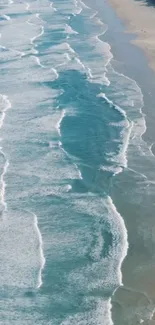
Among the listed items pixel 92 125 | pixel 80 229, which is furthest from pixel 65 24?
pixel 80 229

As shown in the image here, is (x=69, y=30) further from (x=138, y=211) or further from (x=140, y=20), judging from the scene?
(x=138, y=211)

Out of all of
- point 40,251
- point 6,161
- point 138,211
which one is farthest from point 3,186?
point 138,211

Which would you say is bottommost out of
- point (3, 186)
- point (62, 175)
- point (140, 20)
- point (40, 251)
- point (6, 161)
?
point (140, 20)

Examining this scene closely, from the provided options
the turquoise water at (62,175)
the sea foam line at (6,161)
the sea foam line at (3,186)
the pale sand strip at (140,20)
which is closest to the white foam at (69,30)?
the turquoise water at (62,175)

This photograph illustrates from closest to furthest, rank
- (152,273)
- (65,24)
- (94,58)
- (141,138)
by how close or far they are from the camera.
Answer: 1. (152,273)
2. (141,138)
3. (94,58)
4. (65,24)

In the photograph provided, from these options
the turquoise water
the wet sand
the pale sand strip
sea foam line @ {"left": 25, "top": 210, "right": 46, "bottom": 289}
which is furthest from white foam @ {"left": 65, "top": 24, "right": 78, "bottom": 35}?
sea foam line @ {"left": 25, "top": 210, "right": 46, "bottom": 289}

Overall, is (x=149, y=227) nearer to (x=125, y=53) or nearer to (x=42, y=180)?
(x=42, y=180)
